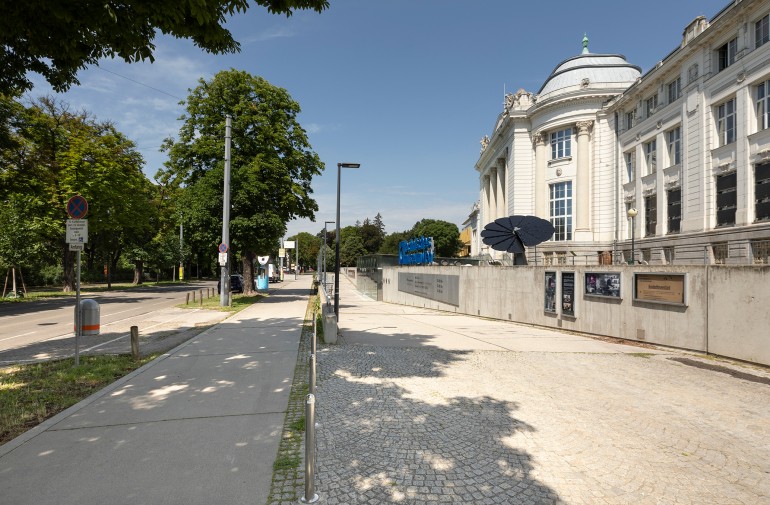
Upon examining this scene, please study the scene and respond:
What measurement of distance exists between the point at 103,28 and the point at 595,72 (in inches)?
1547

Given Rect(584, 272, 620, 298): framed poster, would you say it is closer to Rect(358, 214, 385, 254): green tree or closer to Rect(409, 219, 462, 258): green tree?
Rect(409, 219, 462, 258): green tree

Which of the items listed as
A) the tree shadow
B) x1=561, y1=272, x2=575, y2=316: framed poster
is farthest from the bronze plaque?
the tree shadow

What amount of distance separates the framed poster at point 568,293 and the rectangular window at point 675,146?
1606cm

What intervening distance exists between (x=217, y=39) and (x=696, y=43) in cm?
2745

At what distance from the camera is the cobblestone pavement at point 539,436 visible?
365cm

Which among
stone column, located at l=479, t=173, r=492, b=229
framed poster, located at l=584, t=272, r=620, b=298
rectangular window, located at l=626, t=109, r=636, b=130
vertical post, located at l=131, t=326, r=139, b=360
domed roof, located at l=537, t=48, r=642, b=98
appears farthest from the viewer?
stone column, located at l=479, t=173, r=492, b=229

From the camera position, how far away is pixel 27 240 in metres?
Result: 25.0

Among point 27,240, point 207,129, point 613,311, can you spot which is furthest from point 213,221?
point 613,311

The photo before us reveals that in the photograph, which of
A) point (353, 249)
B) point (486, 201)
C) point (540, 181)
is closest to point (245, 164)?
point (540, 181)

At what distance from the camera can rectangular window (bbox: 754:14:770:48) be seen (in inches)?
723

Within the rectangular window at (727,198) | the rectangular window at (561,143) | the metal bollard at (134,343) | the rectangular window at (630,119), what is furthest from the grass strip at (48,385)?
the rectangular window at (561,143)

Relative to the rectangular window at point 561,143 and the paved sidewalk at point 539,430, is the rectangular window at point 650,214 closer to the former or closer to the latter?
the rectangular window at point 561,143

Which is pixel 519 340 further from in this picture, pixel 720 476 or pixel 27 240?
pixel 27 240

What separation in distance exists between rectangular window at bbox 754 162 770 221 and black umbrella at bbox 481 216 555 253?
9.63m
